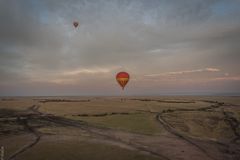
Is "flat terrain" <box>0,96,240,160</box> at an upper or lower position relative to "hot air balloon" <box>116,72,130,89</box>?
lower

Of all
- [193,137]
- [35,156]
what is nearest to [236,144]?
[193,137]

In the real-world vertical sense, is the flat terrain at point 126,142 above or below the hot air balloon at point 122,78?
below

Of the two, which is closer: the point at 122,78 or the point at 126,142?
the point at 126,142

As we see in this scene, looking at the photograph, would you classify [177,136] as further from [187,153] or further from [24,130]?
[24,130]

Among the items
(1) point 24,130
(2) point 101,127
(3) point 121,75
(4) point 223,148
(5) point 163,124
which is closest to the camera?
(4) point 223,148

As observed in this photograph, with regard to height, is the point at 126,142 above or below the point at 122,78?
below

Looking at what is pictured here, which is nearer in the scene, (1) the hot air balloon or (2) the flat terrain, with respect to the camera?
(2) the flat terrain

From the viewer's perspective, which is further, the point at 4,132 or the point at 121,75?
the point at 121,75

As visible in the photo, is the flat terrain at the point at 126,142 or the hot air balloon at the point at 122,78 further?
the hot air balloon at the point at 122,78
